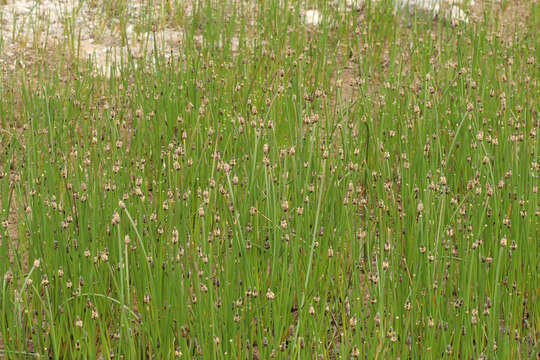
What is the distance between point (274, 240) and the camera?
281cm

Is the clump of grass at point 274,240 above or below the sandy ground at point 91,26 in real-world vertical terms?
below

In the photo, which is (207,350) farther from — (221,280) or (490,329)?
(490,329)

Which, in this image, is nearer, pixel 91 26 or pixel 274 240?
A: pixel 274 240

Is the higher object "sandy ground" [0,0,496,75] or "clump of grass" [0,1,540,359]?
"sandy ground" [0,0,496,75]

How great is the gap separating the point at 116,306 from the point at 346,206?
1.10 meters

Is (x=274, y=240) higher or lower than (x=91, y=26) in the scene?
lower

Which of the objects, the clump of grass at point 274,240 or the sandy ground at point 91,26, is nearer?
the clump of grass at point 274,240

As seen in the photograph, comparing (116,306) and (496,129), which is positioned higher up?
(496,129)

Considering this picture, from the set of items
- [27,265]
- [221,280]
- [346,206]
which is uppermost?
[346,206]

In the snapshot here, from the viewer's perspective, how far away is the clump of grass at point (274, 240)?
8.95ft

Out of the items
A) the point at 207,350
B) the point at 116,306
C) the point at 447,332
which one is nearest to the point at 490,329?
the point at 447,332

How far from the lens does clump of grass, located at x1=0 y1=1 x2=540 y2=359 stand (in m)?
2.73

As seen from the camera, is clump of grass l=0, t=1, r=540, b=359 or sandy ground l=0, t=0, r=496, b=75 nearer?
clump of grass l=0, t=1, r=540, b=359

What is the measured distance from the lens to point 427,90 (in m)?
3.91
